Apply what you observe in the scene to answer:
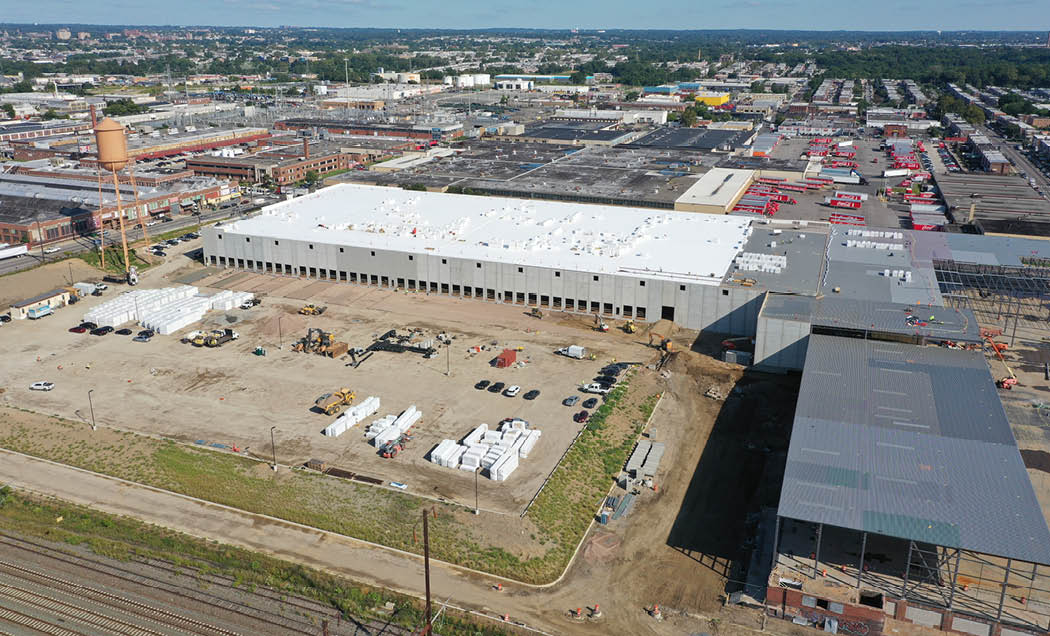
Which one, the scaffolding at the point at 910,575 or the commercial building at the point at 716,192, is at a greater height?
the commercial building at the point at 716,192

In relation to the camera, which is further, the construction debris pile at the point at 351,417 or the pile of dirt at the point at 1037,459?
the construction debris pile at the point at 351,417

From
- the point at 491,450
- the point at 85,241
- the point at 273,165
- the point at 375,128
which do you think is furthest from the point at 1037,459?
the point at 375,128

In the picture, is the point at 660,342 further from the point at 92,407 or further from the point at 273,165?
the point at 273,165

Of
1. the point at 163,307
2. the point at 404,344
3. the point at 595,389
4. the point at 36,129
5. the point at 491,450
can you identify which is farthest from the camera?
the point at 36,129

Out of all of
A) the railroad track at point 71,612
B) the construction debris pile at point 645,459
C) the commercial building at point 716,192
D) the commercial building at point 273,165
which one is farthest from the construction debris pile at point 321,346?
the commercial building at point 273,165

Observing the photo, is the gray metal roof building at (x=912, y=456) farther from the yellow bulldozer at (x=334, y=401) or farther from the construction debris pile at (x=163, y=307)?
the construction debris pile at (x=163, y=307)
